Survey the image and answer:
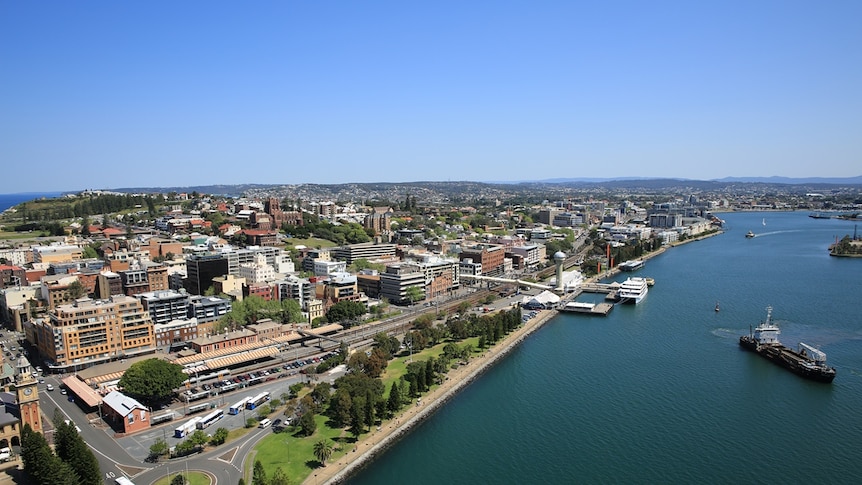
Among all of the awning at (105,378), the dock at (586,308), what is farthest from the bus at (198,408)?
the dock at (586,308)

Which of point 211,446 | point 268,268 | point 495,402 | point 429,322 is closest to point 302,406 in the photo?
point 211,446

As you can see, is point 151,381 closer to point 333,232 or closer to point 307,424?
point 307,424

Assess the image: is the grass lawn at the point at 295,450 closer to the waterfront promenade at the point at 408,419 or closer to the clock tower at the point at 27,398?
the waterfront promenade at the point at 408,419

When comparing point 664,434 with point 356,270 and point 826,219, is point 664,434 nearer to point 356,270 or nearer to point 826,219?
point 356,270

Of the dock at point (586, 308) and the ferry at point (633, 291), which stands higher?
the ferry at point (633, 291)

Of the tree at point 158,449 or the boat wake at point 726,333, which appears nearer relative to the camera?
the tree at point 158,449

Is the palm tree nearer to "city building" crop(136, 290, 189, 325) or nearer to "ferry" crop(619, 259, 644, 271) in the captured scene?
"city building" crop(136, 290, 189, 325)
